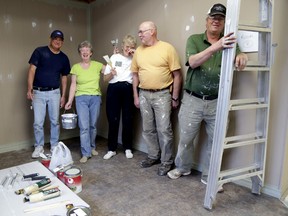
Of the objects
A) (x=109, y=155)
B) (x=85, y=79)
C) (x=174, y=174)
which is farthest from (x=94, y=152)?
(x=174, y=174)

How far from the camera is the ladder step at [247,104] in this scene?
1975 mm

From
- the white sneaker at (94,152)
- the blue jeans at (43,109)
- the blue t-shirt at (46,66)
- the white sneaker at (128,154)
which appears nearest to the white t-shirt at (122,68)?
the blue t-shirt at (46,66)

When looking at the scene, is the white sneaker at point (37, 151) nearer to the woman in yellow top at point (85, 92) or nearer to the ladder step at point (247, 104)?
the woman in yellow top at point (85, 92)

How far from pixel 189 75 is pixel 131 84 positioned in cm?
94

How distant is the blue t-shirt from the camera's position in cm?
320

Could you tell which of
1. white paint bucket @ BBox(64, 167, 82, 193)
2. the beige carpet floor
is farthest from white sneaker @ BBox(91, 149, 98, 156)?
white paint bucket @ BBox(64, 167, 82, 193)

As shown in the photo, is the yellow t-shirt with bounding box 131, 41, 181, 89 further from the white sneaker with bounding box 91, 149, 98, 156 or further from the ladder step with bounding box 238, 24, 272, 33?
the white sneaker with bounding box 91, 149, 98, 156

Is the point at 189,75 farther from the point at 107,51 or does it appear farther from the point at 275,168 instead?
the point at 107,51

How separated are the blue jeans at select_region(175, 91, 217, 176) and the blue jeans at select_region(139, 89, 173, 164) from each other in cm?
23

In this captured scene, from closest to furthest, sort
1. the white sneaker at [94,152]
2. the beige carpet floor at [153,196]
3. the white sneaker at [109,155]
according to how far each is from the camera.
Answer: the beige carpet floor at [153,196]
the white sneaker at [109,155]
the white sneaker at [94,152]

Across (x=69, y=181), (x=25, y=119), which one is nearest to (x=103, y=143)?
(x=25, y=119)

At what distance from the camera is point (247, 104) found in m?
2.22

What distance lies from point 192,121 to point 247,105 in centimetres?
59

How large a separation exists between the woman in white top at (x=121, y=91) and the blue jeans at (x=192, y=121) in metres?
0.90
